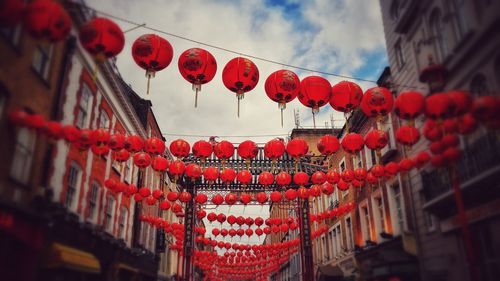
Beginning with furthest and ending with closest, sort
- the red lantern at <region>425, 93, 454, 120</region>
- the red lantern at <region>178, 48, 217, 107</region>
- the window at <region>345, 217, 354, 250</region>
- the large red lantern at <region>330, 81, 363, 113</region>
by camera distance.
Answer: the window at <region>345, 217, 354, 250</region> → the large red lantern at <region>330, 81, 363, 113</region> → the red lantern at <region>178, 48, 217, 107</region> → the red lantern at <region>425, 93, 454, 120</region>

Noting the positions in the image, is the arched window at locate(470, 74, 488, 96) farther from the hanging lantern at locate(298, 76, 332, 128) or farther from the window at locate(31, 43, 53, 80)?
the window at locate(31, 43, 53, 80)

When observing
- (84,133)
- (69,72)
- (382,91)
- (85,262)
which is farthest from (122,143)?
(382,91)

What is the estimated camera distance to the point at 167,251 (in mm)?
31266

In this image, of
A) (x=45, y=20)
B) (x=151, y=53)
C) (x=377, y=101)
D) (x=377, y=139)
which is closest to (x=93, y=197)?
(x=151, y=53)

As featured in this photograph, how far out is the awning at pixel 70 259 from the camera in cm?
1006

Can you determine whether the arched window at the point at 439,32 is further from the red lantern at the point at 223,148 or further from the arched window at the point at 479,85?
the red lantern at the point at 223,148

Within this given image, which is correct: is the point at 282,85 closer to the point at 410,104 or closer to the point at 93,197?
the point at 410,104

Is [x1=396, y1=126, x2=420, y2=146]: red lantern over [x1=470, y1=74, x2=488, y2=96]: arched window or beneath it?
beneath

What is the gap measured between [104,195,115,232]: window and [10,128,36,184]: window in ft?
22.8

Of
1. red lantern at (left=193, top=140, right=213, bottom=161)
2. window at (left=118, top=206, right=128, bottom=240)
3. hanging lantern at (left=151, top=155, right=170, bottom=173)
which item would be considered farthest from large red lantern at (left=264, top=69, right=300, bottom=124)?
window at (left=118, top=206, right=128, bottom=240)

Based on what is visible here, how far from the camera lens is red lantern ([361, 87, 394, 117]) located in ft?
30.4

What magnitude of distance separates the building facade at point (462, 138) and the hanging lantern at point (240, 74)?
4.41 metres

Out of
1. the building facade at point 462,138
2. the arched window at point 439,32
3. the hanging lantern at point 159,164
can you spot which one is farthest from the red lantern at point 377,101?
the hanging lantern at point 159,164

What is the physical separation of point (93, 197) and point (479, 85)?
14.0m
